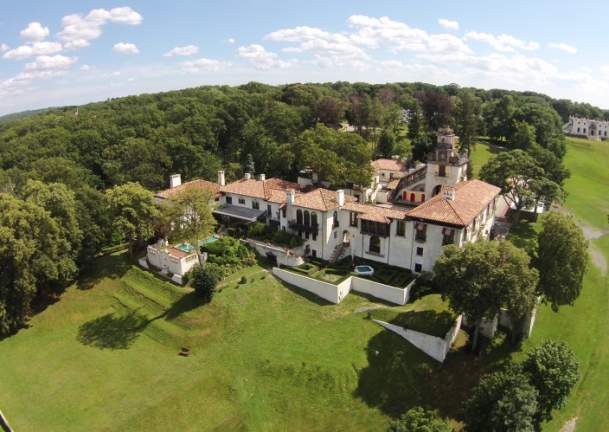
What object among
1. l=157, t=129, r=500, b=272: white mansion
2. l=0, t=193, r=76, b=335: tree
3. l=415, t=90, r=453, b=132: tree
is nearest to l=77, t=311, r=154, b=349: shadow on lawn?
l=0, t=193, r=76, b=335: tree

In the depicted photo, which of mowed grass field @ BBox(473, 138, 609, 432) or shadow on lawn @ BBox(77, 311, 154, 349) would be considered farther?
shadow on lawn @ BBox(77, 311, 154, 349)

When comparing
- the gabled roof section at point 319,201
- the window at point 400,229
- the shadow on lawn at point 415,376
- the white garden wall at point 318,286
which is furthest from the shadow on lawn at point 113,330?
the window at point 400,229

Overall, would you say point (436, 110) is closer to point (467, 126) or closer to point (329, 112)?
point (467, 126)

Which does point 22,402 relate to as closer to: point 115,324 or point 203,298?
point 115,324

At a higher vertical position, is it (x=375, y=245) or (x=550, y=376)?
(x=375, y=245)

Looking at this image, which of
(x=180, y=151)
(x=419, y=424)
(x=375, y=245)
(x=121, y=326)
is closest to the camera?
(x=419, y=424)

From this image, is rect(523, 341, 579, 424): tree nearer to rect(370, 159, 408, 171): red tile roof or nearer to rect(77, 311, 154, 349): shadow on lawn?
rect(77, 311, 154, 349): shadow on lawn

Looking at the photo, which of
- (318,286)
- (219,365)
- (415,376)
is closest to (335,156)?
(318,286)
